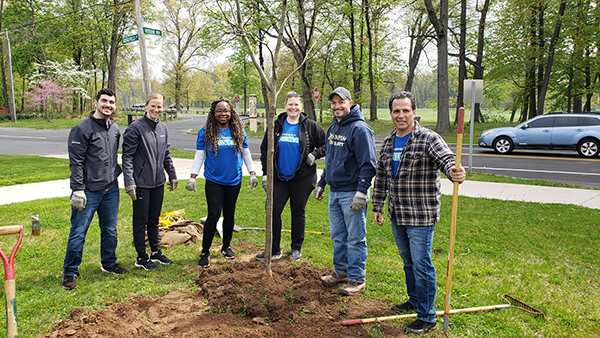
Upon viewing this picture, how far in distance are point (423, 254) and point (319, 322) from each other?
1.04 meters

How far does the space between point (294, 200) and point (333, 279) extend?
113 centimetres

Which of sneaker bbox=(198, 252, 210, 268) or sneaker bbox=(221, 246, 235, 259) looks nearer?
sneaker bbox=(198, 252, 210, 268)

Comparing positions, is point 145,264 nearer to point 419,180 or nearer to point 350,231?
point 350,231

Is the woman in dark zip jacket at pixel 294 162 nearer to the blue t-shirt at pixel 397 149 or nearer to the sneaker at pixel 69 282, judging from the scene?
the blue t-shirt at pixel 397 149

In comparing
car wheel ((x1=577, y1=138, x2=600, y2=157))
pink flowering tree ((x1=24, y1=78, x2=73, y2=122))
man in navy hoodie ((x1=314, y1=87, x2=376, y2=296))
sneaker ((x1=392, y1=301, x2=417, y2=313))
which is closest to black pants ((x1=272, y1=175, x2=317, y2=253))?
man in navy hoodie ((x1=314, y1=87, x2=376, y2=296))

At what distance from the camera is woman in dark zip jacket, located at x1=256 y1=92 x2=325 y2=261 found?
4668mm

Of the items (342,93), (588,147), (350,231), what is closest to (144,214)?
(350,231)

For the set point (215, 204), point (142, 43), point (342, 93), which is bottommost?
point (215, 204)

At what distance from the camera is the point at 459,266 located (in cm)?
465

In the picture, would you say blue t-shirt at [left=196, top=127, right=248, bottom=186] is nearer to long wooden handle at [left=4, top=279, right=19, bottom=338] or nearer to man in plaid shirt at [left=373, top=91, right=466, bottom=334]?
man in plaid shirt at [left=373, top=91, right=466, bottom=334]

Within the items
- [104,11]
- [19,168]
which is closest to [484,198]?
[19,168]

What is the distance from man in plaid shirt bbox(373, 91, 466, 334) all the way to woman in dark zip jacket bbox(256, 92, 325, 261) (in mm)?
1505

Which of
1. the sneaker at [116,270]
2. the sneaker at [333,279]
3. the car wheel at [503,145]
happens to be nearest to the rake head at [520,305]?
the sneaker at [333,279]

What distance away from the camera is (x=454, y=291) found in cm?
398
